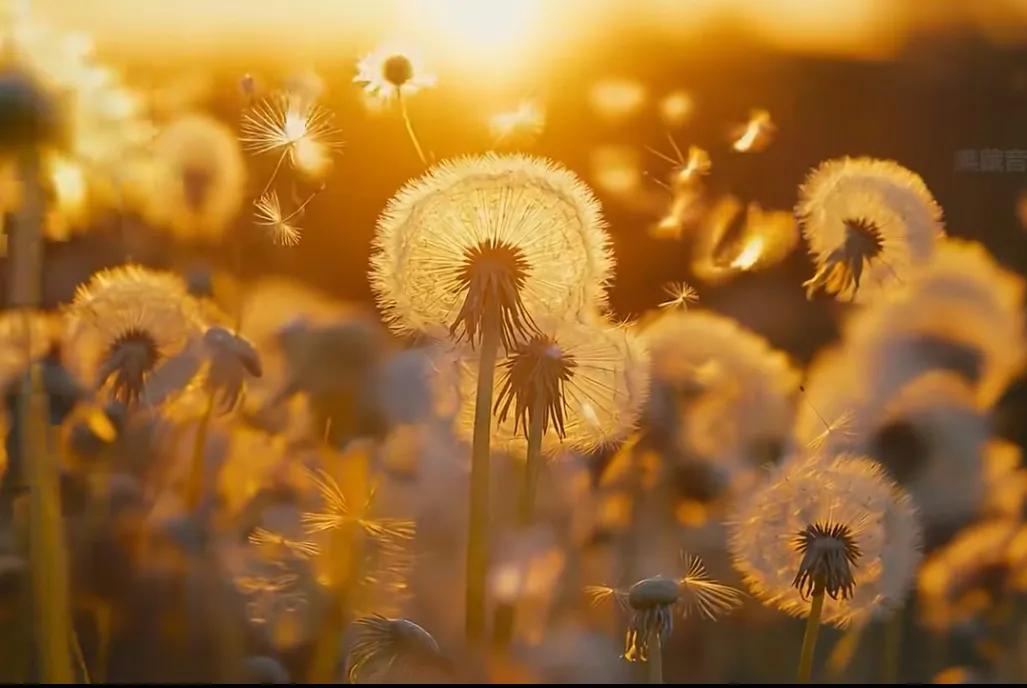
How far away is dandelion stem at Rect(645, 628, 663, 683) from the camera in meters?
1.71

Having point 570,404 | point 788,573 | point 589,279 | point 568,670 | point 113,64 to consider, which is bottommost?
point 568,670

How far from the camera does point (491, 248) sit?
5.49 ft

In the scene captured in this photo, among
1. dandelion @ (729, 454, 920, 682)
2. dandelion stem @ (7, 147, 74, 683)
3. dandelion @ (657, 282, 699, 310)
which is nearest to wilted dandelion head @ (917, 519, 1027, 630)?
dandelion @ (729, 454, 920, 682)

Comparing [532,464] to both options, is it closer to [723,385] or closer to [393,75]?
[723,385]

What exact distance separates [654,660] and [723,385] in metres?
0.53

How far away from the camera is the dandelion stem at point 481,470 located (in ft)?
5.28

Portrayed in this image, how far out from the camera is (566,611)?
195 centimetres

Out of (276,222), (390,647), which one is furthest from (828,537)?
(276,222)

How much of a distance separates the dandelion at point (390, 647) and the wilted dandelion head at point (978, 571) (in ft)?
3.16

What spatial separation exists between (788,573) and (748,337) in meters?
0.43

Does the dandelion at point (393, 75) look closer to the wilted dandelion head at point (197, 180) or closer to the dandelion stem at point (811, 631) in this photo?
the wilted dandelion head at point (197, 180)

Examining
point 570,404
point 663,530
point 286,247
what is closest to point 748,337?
point 663,530

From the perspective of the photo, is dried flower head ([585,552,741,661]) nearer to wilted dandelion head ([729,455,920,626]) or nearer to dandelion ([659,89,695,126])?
wilted dandelion head ([729,455,920,626])

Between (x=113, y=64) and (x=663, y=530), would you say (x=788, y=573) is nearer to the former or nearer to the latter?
(x=663, y=530)
